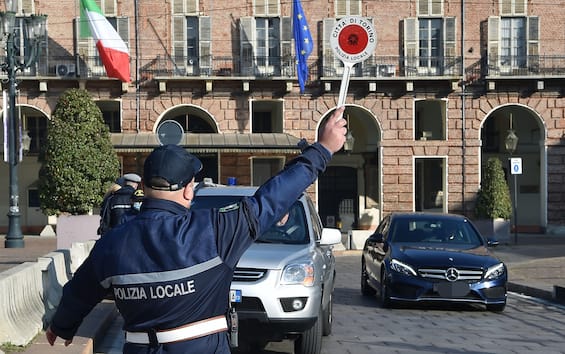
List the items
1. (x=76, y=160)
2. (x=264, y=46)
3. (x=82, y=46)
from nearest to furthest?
(x=76, y=160) < (x=82, y=46) < (x=264, y=46)

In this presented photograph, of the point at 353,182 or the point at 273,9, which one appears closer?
the point at 273,9

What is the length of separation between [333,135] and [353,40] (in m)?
1.83

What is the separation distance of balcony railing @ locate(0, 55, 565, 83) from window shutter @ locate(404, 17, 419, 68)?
0.04 metres

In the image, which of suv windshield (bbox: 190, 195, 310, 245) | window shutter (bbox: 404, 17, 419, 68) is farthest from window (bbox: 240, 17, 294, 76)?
suv windshield (bbox: 190, 195, 310, 245)

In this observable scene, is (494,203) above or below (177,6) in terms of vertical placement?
below

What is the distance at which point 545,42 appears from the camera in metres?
37.1

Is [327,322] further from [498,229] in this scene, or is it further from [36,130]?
[36,130]

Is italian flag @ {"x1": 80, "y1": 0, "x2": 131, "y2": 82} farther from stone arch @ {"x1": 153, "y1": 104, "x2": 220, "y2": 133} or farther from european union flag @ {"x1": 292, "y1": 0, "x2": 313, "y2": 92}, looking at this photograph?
european union flag @ {"x1": 292, "y1": 0, "x2": 313, "y2": 92}

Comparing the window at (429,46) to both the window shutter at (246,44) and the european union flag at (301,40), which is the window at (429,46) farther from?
the window shutter at (246,44)

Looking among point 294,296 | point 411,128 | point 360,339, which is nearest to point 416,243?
point 360,339

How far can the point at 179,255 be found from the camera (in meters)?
3.31

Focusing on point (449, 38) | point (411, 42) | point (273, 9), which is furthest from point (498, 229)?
point (273, 9)

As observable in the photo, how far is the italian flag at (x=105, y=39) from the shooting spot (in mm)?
33719

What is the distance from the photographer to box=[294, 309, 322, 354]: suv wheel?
29.9ft
